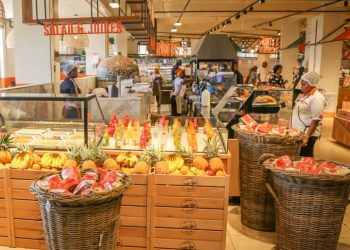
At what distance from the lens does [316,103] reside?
4.71 m

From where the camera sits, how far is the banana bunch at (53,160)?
3421 mm

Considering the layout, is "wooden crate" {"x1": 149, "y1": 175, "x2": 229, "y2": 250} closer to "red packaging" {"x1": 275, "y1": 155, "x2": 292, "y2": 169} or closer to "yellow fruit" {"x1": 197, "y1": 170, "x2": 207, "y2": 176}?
"yellow fruit" {"x1": 197, "y1": 170, "x2": 207, "y2": 176}

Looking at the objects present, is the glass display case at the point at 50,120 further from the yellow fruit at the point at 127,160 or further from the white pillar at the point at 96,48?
the white pillar at the point at 96,48

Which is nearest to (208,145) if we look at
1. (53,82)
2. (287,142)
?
(287,142)

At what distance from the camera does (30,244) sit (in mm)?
3441

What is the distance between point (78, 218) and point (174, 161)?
129 centimetres

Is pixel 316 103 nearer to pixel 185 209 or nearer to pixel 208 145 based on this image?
pixel 208 145

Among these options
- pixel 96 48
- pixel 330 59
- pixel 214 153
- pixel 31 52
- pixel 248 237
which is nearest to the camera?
pixel 214 153

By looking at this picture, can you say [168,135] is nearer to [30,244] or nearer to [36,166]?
[36,166]

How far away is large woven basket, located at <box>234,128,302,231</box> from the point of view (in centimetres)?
379

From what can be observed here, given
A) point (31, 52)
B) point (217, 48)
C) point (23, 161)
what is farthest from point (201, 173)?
point (217, 48)

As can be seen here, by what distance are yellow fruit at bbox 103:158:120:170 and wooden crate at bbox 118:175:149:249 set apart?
0.22 m

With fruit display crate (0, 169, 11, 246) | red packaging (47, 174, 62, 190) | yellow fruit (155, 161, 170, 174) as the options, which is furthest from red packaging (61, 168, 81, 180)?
fruit display crate (0, 169, 11, 246)

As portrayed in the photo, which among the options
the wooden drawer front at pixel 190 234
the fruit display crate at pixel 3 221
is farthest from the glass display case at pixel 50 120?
the wooden drawer front at pixel 190 234
